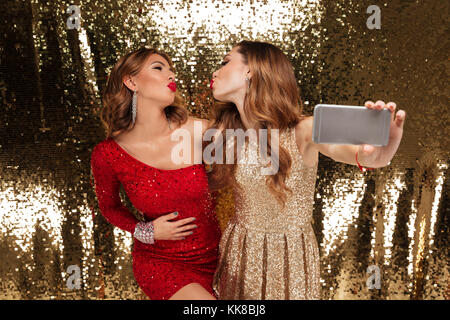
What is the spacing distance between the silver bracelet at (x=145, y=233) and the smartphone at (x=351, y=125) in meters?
0.65

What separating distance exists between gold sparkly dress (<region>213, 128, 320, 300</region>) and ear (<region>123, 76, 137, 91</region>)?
1.40ft

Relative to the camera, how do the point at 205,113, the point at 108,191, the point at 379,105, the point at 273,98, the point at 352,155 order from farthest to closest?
the point at 205,113
the point at 108,191
the point at 273,98
the point at 352,155
the point at 379,105

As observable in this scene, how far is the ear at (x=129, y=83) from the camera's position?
1.33 m

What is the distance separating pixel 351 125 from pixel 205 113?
770 millimetres

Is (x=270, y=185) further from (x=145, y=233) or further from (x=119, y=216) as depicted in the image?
(x=119, y=216)

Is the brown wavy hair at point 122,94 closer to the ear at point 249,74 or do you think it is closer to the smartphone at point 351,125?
the ear at point 249,74

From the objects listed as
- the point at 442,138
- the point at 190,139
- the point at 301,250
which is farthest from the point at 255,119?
the point at 442,138

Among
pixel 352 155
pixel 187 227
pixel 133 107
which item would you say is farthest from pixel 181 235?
pixel 352 155

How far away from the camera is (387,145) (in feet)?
3.18

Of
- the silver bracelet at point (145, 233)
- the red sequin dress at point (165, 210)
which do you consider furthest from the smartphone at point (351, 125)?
the silver bracelet at point (145, 233)

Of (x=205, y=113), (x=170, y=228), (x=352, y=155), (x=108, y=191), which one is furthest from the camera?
(x=205, y=113)

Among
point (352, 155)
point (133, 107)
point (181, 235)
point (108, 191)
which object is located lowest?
point (181, 235)

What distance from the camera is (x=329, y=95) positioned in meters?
1.58

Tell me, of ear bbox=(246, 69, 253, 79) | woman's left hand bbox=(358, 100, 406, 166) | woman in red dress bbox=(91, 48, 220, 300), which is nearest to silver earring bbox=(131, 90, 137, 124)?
woman in red dress bbox=(91, 48, 220, 300)
